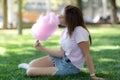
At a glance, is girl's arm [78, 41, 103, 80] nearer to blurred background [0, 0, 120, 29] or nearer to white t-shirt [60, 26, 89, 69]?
white t-shirt [60, 26, 89, 69]

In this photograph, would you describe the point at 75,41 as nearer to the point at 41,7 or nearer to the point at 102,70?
the point at 102,70

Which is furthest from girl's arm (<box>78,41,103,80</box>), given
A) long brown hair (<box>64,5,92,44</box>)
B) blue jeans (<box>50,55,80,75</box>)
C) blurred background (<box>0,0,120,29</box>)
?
blurred background (<box>0,0,120,29</box>)

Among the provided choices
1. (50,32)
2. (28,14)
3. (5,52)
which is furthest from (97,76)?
(28,14)

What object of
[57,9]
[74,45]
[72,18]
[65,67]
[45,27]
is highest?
[72,18]

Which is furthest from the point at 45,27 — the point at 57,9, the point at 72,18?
the point at 57,9

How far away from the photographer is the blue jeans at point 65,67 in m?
5.65

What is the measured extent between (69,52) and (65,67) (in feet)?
0.81

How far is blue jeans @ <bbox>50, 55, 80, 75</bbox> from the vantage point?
18.5 feet

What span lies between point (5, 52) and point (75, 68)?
14.0 feet

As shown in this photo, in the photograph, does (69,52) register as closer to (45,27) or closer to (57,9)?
(45,27)

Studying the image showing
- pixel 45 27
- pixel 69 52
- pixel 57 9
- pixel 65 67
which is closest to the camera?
pixel 45 27

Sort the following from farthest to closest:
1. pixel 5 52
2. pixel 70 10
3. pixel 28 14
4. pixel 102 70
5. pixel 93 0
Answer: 1. pixel 93 0
2. pixel 28 14
3. pixel 5 52
4. pixel 102 70
5. pixel 70 10

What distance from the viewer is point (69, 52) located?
5.56 m

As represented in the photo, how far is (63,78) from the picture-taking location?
216 inches
